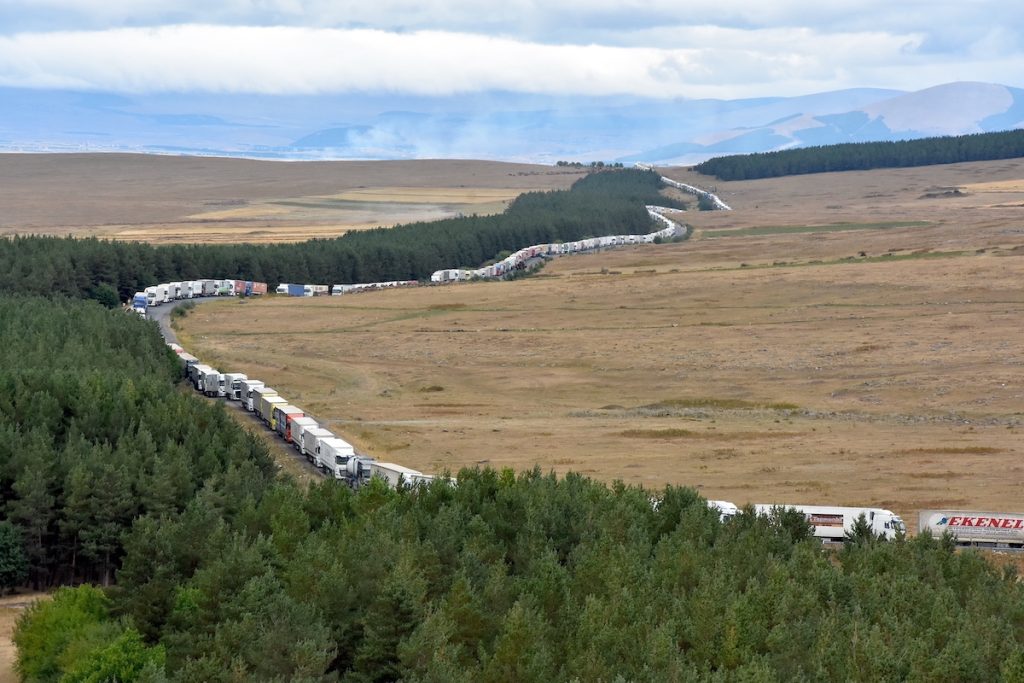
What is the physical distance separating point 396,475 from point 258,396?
26.8 m

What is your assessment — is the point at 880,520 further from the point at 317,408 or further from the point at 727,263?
the point at 727,263

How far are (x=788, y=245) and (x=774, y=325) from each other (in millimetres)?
63691

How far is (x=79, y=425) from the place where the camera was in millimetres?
70562

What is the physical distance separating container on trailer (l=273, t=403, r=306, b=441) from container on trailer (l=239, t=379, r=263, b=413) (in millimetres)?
7171

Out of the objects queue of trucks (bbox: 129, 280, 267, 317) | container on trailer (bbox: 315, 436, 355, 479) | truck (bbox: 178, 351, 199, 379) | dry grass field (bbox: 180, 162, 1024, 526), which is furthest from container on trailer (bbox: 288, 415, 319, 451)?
queue of trucks (bbox: 129, 280, 267, 317)

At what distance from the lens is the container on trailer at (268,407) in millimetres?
88312

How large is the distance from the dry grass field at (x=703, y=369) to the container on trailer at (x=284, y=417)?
3.08 meters

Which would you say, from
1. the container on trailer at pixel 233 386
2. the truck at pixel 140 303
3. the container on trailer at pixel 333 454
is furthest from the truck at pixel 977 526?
the truck at pixel 140 303

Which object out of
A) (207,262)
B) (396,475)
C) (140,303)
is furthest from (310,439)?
(207,262)

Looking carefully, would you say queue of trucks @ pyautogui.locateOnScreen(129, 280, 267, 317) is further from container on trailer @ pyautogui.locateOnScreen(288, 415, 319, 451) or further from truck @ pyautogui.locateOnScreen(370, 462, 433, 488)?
truck @ pyautogui.locateOnScreen(370, 462, 433, 488)

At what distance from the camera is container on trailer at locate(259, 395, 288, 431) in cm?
8831

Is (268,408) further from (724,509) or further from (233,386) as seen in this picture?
(724,509)

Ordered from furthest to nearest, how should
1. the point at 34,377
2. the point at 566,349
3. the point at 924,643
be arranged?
1. the point at 566,349
2. the point at 34,377
3. the point at 924,643

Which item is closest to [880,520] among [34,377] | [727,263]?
[34,377]
